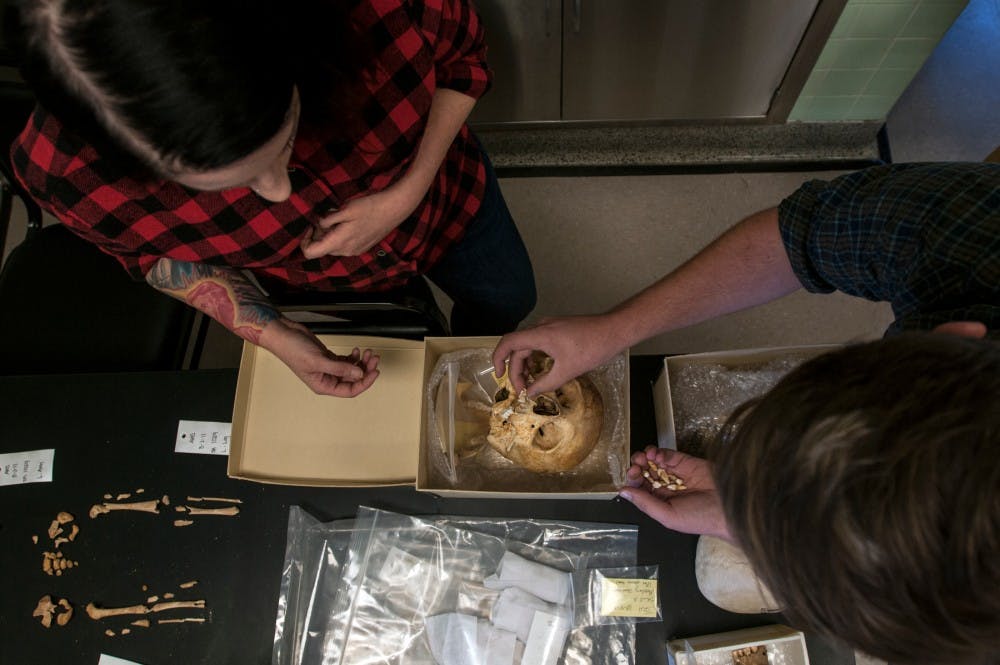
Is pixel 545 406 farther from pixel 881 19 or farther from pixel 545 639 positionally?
pixel 881 19

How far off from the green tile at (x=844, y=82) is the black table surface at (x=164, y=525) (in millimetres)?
1544

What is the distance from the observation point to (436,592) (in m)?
1.20

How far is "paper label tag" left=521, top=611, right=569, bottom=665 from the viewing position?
112 cm

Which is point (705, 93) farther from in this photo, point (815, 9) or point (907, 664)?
point (907, 664)

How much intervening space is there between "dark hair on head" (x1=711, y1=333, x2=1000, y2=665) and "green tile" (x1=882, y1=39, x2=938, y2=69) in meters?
1.91

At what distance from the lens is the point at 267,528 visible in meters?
1.26

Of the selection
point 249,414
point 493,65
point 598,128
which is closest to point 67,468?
point 249,414

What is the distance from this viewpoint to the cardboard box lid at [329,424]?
1.24 m

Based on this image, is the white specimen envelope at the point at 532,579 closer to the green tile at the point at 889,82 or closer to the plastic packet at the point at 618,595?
the plastic packet at the point at 618,595

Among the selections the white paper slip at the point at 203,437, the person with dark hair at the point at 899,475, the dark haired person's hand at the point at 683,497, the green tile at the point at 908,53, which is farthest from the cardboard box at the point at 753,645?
the green tile at the point at 908,53

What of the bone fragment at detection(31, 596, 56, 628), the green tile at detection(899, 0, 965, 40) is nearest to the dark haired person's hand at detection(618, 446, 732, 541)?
the bone fragment at detection(31, 596, 56, 628)

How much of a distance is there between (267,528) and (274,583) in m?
0.12

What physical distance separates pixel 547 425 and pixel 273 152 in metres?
0.70

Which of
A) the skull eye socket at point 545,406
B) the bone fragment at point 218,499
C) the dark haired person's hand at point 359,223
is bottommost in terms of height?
the bone fragment at point 218,499
